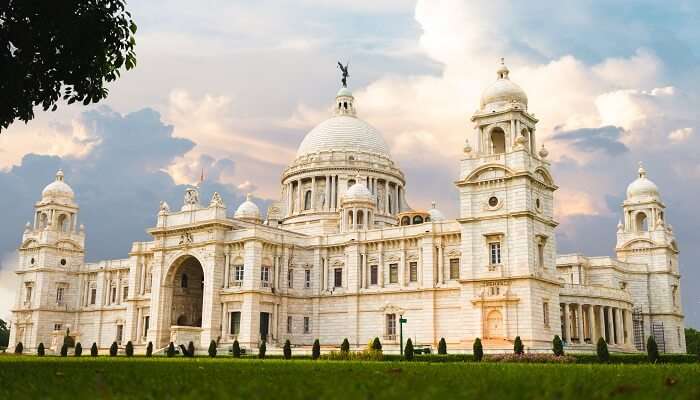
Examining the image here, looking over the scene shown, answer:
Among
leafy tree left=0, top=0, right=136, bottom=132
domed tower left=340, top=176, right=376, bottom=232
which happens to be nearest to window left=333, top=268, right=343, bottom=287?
domed tower left=340, top=176, right=376, bottom=232

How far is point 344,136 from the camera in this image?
3593 inches

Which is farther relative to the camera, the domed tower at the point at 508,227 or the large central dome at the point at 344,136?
the large central dome at the point at 344,136

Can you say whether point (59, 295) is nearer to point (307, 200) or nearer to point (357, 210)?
point (307, 200)

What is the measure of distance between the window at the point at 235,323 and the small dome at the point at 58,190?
34.9 metres

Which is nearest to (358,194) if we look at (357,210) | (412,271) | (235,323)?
(357,210)

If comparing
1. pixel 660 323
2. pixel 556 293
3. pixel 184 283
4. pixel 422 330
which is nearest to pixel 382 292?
pixel 422 330

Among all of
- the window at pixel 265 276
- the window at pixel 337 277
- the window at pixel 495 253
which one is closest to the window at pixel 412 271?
the window at pixel 337 277

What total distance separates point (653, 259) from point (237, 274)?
43.7 meters

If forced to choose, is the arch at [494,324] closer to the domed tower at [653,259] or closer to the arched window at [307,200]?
the domed tower at [653,259]

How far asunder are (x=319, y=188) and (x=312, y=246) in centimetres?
1656

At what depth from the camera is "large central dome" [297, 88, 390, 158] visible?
90.6 m

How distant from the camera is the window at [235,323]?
68125 millimetres

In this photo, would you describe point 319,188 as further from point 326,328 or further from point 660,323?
point 660,323

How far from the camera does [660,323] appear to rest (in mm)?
77125
